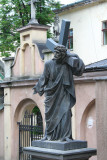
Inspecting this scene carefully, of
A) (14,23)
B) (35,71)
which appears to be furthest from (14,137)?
(14,23)

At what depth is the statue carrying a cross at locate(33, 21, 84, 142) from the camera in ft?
25.6

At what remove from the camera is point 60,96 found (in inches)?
312

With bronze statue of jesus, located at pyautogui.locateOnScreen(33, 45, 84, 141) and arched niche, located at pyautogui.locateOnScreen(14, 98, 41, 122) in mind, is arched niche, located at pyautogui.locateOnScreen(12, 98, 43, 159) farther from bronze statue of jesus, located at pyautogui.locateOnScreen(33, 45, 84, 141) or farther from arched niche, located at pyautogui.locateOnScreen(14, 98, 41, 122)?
bronze statue of jesus, located at pyautogui.locateOnScreen(33, 45, 84, 141)

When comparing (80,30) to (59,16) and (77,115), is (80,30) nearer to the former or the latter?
(59,16)

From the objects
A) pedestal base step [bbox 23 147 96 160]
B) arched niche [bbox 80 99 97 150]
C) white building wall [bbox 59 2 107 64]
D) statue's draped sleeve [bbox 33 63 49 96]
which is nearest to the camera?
pedestal base step [bbox 23 147 96 160]

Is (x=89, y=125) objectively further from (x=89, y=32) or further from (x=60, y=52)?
(x=89, y=32)

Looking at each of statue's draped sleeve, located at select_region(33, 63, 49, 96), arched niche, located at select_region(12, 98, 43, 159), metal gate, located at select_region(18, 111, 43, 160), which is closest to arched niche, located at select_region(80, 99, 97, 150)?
metal gate, located at select_region(18, 111, 43, 160)

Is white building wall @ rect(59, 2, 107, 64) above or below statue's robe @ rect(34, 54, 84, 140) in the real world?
above

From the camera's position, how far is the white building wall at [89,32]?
75.4 ft

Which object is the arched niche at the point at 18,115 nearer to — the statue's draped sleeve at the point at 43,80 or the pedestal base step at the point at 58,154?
the statue's draped sleeve at the point at 43,80

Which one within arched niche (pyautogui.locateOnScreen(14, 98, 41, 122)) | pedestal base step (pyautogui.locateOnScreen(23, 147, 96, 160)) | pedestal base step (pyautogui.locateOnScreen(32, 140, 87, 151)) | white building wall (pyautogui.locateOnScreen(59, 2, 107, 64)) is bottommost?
pedestal base step (pyautogui.locateOnScreen(23, 147, 96, 160))

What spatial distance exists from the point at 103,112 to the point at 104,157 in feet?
3.38

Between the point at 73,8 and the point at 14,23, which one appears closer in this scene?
the point at 14,23

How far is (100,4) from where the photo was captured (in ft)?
75.4
